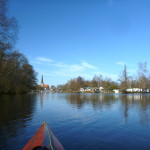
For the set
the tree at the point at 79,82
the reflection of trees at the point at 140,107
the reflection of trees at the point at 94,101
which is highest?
the tree at the point at 79,82

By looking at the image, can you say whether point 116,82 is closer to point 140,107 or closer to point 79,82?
point 79,82

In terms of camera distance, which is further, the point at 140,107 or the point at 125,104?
the point at 125,104

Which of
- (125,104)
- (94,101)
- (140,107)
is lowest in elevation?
(94,101)

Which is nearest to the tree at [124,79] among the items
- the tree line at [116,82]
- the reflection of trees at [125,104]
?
the tree line at [116,82]

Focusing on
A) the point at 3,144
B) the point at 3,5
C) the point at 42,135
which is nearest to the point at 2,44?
the point at 3,5

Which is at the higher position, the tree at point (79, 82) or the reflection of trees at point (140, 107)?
the tree at point (79, 82)

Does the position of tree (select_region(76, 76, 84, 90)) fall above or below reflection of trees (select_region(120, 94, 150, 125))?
above

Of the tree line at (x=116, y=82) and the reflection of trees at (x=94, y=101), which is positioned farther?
the tree line at (x=116, y=82)

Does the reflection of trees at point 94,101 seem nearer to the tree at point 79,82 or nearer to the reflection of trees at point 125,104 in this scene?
the reflection of trees at point 125,104

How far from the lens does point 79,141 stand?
7.12 metres

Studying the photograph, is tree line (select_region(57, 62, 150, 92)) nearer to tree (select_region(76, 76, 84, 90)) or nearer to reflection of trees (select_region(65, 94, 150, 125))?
tree (select_region(76, 76, 84, 90))

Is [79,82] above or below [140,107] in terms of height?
above

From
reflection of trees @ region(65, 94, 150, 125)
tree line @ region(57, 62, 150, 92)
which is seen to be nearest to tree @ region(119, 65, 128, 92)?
tree line @ region(57, 62, 150, 92)

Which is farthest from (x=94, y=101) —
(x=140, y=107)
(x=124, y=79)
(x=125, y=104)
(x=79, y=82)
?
(x=79, y=82)
